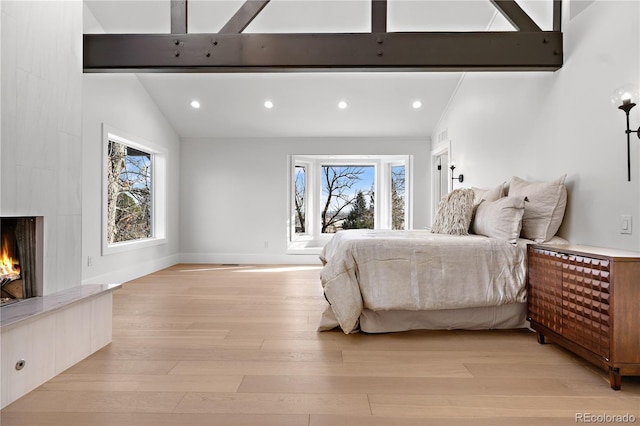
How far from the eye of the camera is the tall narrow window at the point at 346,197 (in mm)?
7160

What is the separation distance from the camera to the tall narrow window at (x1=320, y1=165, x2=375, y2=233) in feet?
23.5

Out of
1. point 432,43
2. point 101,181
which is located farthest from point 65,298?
point 432,43

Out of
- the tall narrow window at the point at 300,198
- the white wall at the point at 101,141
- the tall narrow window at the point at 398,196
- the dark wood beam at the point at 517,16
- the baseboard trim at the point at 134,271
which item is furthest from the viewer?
the tall narrow window at the point at 300,198

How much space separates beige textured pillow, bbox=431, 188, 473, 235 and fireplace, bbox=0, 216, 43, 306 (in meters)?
3.08

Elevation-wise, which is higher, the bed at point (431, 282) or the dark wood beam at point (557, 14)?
the dark wood beam at point (557, 14)

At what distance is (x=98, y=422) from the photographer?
1.58m

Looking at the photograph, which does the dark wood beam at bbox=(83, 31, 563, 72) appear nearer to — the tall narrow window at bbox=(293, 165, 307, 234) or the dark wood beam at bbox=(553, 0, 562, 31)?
the dark wood beam at bbox=(553, 0, 562, 31)

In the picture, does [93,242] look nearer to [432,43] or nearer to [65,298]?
[65,298]

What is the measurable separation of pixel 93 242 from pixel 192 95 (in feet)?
8.27

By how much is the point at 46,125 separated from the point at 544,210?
338cm

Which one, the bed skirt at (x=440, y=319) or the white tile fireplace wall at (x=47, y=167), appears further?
the bed skirt at (x=440, y=319)

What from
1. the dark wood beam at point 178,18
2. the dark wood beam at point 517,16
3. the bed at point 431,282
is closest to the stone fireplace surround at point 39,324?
the bed at point 431,282

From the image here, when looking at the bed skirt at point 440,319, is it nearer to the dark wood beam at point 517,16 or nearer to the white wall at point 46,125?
the white wall at point 46,125

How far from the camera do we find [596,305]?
1974 mm
